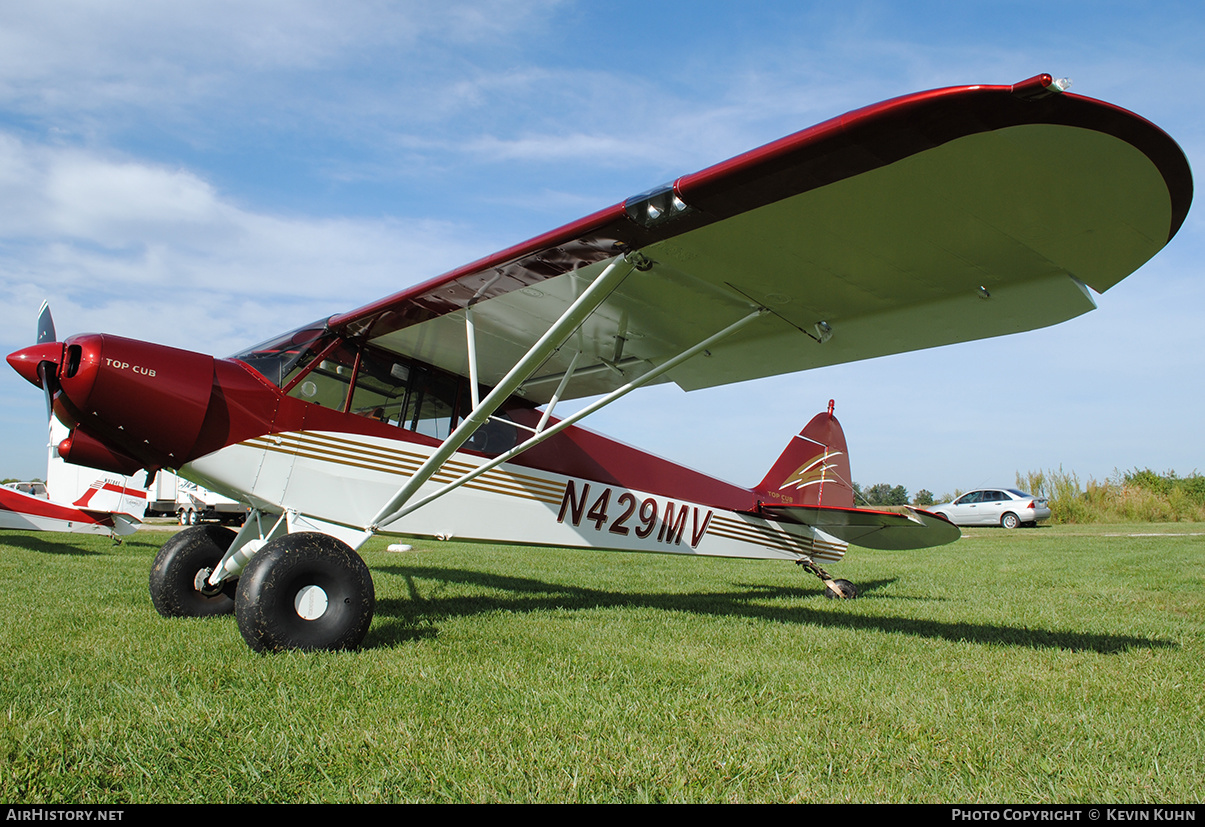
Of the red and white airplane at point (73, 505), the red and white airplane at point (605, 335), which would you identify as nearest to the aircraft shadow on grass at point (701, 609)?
the red and white airplane at point (605, 335)

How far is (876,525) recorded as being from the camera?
22.4ft

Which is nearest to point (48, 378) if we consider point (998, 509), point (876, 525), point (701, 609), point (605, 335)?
point (605, 335)

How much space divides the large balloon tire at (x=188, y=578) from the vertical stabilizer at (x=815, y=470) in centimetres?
533

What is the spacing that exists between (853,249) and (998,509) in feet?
77.0

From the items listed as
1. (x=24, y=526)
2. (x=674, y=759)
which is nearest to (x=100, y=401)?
(x=674, y=759)

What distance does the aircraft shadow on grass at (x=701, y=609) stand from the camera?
454 cm

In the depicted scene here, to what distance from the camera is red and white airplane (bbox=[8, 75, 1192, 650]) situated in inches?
110

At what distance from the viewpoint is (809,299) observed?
4285 mm

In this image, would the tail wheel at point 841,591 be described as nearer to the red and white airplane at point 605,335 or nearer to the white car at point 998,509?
the red and white airplane at point 605,335

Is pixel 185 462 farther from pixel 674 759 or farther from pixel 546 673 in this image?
pixel 674 759

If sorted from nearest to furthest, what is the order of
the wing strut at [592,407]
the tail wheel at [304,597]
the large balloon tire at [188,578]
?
the tail wheel at [304,597], the wing strut at [592,407], the large balloon tire at [188,578]

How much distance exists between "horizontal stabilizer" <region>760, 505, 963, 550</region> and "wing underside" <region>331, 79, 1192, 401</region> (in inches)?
81.6

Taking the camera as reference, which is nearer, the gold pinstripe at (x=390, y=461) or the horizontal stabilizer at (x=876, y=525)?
the gold pinstripe at (x=390, y=461)

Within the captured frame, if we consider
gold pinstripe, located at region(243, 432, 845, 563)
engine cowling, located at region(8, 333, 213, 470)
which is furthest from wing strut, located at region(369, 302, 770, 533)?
engine cowling, located at region(8, 333, 213, 470)
